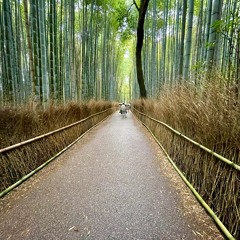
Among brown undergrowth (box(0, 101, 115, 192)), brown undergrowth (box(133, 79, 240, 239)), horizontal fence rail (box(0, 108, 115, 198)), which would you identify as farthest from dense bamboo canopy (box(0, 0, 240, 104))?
horizontal fence rail (box(0, 108, 115, 198))

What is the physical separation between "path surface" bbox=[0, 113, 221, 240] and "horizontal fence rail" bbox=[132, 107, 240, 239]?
0.16m

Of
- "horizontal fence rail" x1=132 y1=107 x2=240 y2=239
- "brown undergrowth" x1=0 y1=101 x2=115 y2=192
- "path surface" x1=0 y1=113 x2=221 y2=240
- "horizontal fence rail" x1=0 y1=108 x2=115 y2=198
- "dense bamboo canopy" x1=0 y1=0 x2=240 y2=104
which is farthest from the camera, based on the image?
"dense bamboo canopy" x1=0 y1=0 x2=240 y2=104

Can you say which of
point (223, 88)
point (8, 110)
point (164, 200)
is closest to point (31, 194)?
point (8, 110)

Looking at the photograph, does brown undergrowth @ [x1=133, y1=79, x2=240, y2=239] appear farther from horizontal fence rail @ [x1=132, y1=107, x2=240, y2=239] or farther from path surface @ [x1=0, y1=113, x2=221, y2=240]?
path surface @ [x1=0, y1=113, x2=221, y2=240]

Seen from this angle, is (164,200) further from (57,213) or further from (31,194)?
(31,194)

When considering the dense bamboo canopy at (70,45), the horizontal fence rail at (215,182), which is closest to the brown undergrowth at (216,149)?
the horizontal fence rail at (215,182)

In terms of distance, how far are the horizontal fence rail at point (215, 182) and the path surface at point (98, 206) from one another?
0.16 metres

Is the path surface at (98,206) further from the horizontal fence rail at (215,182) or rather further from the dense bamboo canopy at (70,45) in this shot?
the dense bamboo canopy at (70,45)

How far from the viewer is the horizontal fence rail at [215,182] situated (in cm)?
142

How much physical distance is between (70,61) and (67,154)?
6.05 meters

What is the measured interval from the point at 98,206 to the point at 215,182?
119 centimetres

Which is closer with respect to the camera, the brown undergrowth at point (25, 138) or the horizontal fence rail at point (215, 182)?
the horizontal fence rail at point (215, 182)

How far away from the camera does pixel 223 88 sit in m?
1.93

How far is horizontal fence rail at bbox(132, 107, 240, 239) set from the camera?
142 cm
